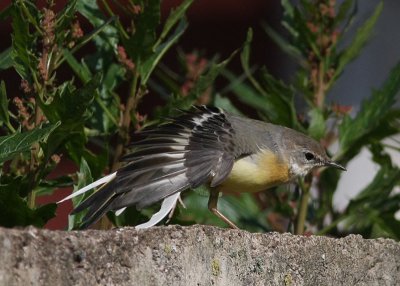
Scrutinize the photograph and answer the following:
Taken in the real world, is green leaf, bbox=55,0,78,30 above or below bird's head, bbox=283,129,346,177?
below

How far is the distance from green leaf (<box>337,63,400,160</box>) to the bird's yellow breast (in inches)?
13.6

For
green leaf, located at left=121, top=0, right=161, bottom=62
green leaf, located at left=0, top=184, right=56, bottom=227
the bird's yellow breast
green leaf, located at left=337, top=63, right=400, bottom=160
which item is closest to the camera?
green leaf, located at left=0, top=184, right=56, bottom=227

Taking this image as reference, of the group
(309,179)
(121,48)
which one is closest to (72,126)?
(121,48)

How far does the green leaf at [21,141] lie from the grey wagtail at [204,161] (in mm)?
434

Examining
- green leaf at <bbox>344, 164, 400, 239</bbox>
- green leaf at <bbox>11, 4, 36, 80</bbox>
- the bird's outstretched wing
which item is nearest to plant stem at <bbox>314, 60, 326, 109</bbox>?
green leaf at <bbox>344, 164, 400, 239</bbox>

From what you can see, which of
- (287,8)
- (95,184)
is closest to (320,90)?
(287,8)

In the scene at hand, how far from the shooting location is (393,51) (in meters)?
8.74

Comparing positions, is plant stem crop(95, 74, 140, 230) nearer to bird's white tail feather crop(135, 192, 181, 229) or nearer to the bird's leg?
bird's white tail feather crop(135, 192, 181, 229)

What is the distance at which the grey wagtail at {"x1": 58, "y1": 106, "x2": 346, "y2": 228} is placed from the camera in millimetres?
3643

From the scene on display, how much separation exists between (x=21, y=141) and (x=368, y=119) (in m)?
2.16

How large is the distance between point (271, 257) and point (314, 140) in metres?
1.98

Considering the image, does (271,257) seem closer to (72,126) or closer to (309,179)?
(72,126)

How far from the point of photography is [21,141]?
3152 millimetres

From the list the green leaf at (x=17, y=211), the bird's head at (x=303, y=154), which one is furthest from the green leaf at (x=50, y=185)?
the bird's head at (x=303, y=154)
